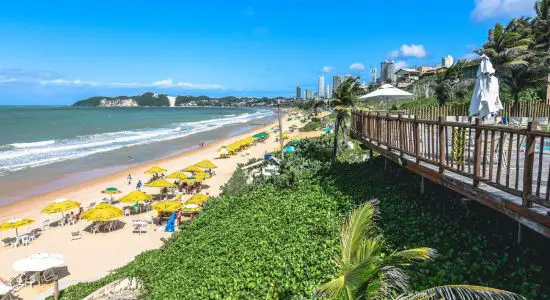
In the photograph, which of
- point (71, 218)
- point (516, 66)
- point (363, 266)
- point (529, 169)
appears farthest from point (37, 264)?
point (516, 66)

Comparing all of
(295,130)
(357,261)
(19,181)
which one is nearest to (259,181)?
(357,261)

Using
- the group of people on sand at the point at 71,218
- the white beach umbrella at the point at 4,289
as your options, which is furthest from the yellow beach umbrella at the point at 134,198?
the white beach umbrella at the point at 4,289

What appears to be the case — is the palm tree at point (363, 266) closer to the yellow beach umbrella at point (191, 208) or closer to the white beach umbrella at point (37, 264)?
the white beach umbrella at point (37, 264)

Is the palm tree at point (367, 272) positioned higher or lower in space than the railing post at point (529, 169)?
lower

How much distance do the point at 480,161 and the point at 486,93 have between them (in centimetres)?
410

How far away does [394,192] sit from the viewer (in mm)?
8938

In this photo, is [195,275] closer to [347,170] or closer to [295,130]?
[347,170]

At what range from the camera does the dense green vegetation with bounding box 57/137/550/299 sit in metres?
5.30

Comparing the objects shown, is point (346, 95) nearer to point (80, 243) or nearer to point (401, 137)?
point (401, 137)

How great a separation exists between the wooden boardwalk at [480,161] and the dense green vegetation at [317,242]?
0.81 metres

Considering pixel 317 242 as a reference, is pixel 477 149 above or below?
above

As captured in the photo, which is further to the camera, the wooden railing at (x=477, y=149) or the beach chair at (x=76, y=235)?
the beach chair at (x=76, y=235)

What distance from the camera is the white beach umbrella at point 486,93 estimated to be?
8898mm

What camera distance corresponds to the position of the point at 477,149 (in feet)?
17.7
